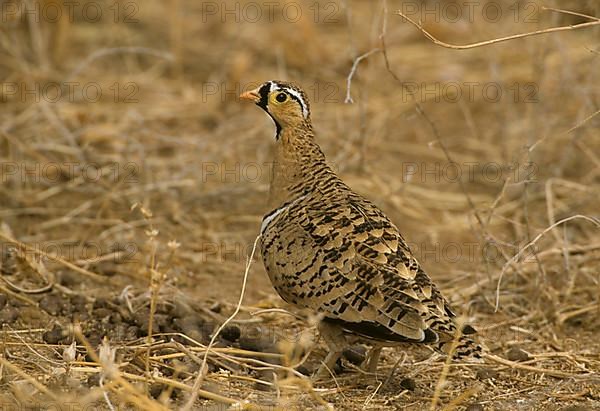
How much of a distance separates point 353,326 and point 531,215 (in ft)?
10.6

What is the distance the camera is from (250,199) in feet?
23.6

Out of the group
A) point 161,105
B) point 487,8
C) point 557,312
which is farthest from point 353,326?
point 487,8

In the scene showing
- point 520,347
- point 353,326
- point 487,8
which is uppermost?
point 487,8

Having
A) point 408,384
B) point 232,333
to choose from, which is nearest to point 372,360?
point 408,384

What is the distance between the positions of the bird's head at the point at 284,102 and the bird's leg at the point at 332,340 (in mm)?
1108

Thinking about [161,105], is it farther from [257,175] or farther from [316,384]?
[316,384]

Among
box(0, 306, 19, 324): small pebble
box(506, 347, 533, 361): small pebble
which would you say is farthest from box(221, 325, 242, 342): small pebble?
box(506, 347, 533, 361): small pebble

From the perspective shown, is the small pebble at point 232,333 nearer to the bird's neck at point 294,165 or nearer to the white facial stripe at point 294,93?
the bird's neck at point 294,165

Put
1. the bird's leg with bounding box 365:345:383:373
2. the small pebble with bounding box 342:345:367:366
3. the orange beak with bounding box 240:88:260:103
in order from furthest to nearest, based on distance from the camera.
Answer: the orange beak with bounding box 240:88:260:103 → the small pebble with bounding box 342:345:367:366 → the bird's leg with bounding box 365:345:383:373

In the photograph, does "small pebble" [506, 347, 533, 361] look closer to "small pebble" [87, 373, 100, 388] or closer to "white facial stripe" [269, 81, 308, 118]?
"white facial stripe" [269, 81, 308, 118]

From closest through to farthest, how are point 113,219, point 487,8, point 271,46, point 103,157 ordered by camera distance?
point 113,219
point 103,157
point 271,46
point 487,8

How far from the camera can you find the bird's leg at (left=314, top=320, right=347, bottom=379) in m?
4.50

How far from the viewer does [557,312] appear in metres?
5.52

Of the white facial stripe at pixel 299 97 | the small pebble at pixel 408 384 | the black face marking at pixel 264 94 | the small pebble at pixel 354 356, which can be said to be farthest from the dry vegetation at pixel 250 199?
the black face marking at pixel 264 94
